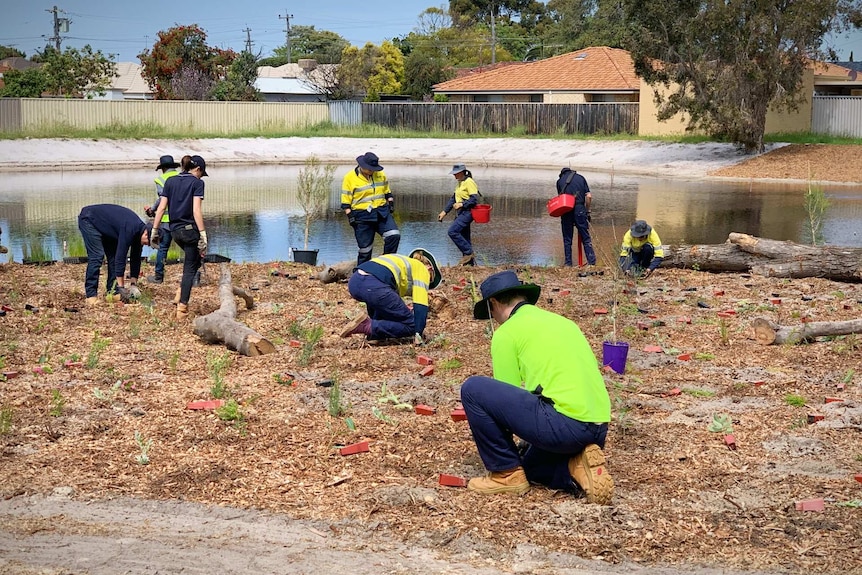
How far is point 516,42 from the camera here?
9694 cm

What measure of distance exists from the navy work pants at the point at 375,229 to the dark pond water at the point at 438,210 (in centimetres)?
370

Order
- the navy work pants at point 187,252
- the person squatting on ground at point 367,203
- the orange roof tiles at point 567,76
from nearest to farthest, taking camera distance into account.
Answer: the navy work pants at point 187,252 → the person squatting on ground at point 367,203 → the orange roof tiles at point 567,76

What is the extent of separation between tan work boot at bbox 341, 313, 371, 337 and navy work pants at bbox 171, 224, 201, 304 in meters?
2.41

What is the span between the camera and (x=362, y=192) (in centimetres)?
1419

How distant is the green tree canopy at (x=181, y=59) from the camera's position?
74625 millimetres

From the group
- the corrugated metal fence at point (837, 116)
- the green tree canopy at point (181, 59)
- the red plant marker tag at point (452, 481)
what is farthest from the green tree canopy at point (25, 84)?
the red plant marker tag at point (452, 481)

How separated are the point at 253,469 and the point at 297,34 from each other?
12138cm

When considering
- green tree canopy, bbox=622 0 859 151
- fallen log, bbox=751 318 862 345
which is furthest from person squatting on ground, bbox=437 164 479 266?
green tree canopy, bbox=622 0 859 151

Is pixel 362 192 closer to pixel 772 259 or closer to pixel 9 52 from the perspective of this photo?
pixel 772 259

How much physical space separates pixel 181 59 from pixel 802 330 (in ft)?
231

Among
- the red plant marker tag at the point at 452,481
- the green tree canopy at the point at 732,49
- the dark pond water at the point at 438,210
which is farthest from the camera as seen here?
the green tree canopy at the point at 732,49

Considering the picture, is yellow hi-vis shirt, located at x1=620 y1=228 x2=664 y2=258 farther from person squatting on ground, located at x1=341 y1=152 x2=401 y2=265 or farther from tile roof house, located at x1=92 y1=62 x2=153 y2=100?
tile roof house, located at x1=92 y1=62 x2=153 y2=100

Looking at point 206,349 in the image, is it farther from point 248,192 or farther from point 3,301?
point 248,192

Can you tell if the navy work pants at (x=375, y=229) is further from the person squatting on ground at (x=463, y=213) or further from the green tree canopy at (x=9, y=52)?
the green tree canopy at (x=9, y=52)
